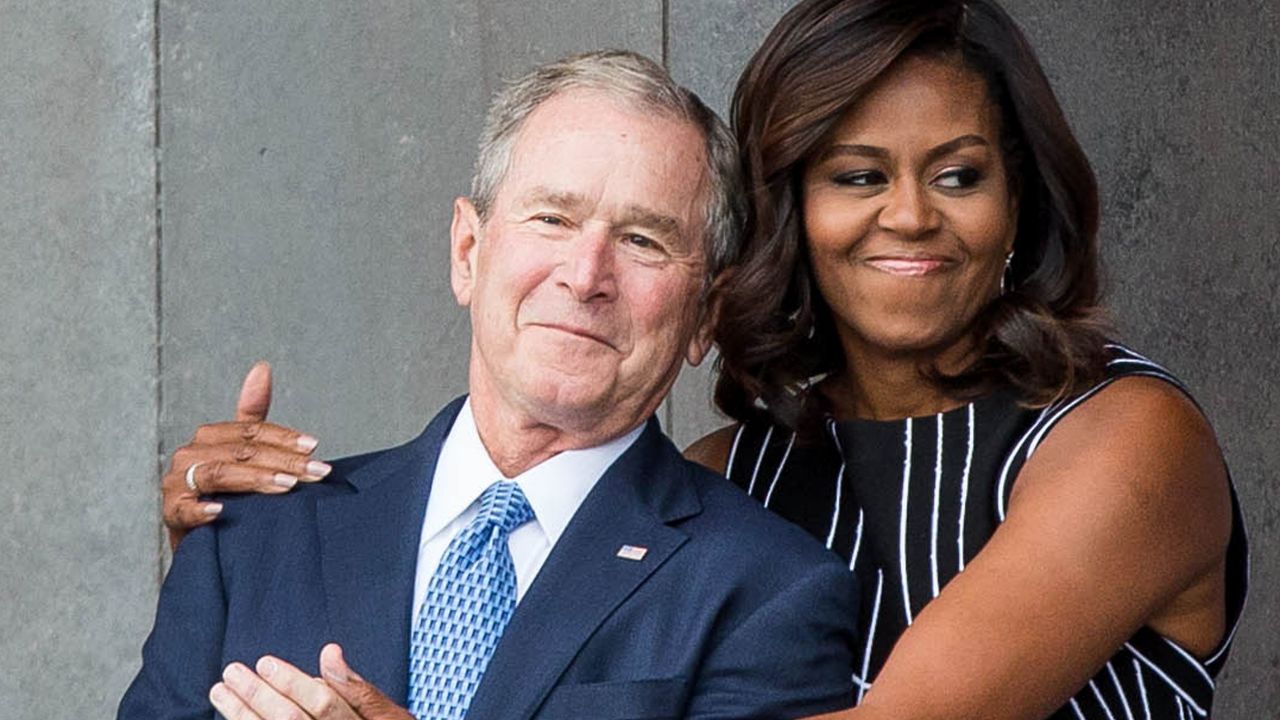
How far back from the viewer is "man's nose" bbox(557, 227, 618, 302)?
3.13m

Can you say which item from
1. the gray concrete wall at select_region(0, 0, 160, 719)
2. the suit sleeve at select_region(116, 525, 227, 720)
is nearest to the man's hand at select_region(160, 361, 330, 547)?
the suit sleeve at select_region(116, 525, 227, 720)

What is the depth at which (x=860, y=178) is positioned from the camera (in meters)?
3.40

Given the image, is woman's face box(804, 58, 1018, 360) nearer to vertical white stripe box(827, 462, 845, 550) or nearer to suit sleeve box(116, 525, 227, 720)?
vertical white stripe box(827, 462, 845, 550)

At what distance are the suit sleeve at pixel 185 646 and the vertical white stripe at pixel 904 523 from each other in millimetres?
908

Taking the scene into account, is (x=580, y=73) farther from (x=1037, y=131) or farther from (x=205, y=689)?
(x=205, y=689)

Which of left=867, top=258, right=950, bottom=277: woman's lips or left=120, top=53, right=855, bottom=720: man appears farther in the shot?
left=867, top=258, right=950, bottom=277: woman's lips

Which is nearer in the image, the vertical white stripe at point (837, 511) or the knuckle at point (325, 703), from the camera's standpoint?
the knuckle at point (325, 703)

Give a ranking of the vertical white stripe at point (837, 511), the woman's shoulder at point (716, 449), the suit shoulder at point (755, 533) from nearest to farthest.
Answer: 1. the suit shoulder at point (755, 533)
2. the vertical white stripe at point (837, 511)
3. the woman's shoulder at point (716, 449)

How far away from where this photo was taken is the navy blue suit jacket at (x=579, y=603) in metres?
3.02

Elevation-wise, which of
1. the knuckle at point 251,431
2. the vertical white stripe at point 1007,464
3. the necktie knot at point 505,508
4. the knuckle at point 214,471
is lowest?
the knuckle at point 214,471

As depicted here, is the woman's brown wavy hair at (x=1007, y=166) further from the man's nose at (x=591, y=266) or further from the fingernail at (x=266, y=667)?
the fingernail at (x=266, y=667)

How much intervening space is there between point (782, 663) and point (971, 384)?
0.62 metres

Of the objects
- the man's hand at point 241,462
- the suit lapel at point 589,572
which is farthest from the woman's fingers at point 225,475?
the suit lapel at point 589,572

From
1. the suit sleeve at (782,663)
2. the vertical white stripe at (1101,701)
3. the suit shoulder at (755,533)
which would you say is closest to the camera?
→ the suit sleeve at (782,663)
